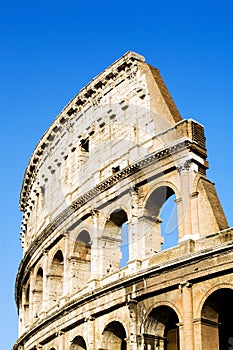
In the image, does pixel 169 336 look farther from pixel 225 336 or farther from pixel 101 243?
pixel 101 243

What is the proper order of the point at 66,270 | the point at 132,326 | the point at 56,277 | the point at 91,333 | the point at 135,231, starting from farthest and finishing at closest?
the point at 56,277
the point at 66,270
the point at 91,333
the point at 135,231
the point at 132,326

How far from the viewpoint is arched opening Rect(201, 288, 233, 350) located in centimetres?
1773

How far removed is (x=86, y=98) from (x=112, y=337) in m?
9.16

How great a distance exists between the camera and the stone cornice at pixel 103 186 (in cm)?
2036

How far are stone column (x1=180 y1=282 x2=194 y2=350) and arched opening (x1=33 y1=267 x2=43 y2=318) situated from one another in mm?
10044

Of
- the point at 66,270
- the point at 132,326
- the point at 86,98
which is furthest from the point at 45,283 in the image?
the point at 132,326

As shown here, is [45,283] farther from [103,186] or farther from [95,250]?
[103,186]

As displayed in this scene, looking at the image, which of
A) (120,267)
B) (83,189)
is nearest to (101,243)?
(120,267)

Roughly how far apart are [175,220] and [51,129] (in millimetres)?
9765

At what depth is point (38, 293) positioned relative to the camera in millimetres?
27297

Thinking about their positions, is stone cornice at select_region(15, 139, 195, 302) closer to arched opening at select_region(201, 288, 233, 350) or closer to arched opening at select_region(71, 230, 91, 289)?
arched opening at select_region(71, 230, 91, 289)

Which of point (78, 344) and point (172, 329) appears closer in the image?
point (172, 329)

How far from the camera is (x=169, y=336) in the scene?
1958cm

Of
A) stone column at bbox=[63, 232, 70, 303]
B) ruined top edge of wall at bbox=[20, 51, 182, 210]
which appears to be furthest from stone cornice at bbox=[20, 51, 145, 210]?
stone column at bbox=[63, 232, 70, 303]
